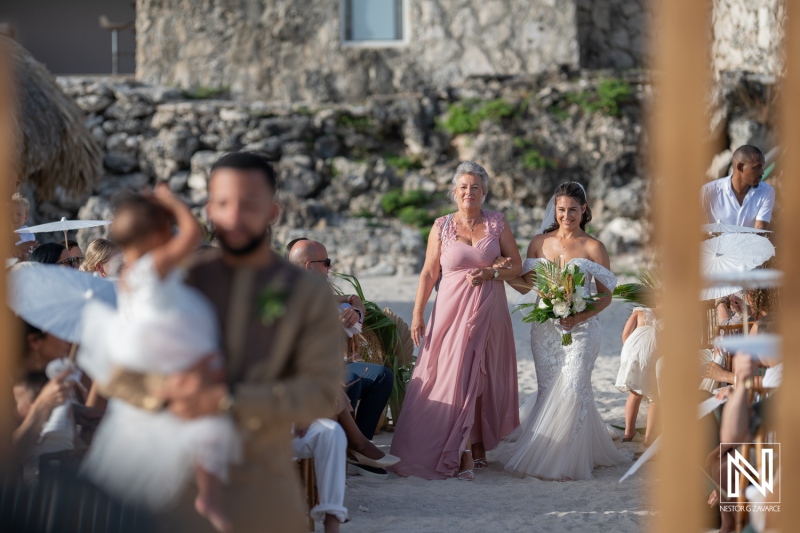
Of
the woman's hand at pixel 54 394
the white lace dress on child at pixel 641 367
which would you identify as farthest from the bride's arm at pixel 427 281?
the woman's hand at pixel 54 394

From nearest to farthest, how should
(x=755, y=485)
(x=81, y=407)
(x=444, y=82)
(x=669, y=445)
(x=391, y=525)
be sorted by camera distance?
(x=669, y=445) → (x=81, y=407) → (x=755, y=485) → (x=391, y=525) → (x=444, y=82)

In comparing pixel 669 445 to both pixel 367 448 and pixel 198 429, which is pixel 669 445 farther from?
pixel 367 448

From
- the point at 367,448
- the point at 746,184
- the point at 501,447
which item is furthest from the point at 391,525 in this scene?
the point at 746,184

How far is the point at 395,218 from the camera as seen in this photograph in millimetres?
16125

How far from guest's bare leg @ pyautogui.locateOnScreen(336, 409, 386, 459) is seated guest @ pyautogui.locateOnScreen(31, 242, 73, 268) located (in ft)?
5.88

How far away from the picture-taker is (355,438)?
19.0 feet

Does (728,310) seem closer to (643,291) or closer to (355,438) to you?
(643,291)

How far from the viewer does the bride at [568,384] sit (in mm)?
6082

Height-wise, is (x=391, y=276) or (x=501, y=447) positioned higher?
(x=391, y=276)

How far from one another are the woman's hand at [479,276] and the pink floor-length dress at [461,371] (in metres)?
0.05

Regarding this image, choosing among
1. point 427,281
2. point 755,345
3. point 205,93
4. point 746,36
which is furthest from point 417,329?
point 746,36

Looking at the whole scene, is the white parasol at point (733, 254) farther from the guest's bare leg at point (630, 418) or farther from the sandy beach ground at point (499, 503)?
the guest's bare leg at point (630, 418)

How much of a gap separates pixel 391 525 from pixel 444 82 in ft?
44.5

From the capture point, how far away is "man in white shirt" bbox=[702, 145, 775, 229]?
736 centimetres
